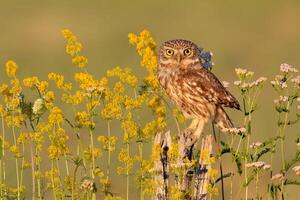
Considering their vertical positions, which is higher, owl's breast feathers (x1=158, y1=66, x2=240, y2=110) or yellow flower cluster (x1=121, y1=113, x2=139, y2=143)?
owl's breast feathers (x1=158, y1=66, x2=240, y2=110)

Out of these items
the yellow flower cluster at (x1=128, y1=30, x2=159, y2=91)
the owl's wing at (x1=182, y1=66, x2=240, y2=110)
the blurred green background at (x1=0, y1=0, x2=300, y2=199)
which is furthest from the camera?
the blurred green background at (x1=0, y1=0, x2=300, y2=199)

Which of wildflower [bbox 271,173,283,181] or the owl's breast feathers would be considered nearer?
wildflower [bbox 271,173,283,181]

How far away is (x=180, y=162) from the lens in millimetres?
8328

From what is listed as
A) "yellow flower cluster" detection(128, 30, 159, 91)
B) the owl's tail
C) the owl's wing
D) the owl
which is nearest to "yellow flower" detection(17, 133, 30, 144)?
"yellow flower cluster" detection(128, 30, 159, 91)

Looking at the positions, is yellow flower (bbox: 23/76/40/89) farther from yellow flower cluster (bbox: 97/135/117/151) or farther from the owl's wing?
the owl's wing

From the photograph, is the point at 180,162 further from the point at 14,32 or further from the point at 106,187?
the point at 14,32

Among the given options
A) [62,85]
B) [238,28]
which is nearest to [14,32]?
[238,28]

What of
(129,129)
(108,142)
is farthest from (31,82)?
(129,129)

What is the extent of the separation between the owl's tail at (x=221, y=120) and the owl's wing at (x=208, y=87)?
0.13 m

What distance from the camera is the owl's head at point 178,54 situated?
1073 cm

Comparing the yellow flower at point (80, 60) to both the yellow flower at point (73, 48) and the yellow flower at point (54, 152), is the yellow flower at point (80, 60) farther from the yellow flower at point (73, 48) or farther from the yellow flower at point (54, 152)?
the yellow flower at point (54, 152)

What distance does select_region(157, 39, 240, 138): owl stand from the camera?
10.6 m

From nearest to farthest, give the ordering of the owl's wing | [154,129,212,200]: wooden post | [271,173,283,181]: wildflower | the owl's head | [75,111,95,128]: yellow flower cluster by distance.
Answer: [75,111,95,128]: yellow flower cluster → [271,173,283,181]: wildflower → [154,129,212,200]: wooden post → the owl's wing → the owl's head

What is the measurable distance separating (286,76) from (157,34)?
1969 centimetres
